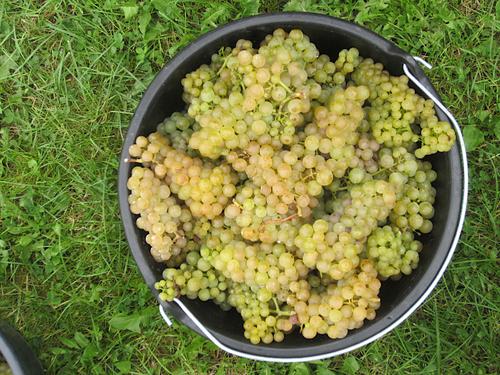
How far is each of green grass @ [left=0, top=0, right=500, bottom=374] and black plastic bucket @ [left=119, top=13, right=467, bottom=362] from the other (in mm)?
401

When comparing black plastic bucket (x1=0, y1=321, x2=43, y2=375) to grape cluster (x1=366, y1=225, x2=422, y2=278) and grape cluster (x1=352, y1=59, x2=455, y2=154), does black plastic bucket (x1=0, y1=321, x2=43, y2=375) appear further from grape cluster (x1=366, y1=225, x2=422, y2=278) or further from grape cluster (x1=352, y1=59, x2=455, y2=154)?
grape cluster (x1=352, y1=59, x2=455, y2=154)

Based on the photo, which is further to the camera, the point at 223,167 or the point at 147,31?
the point at 147,31

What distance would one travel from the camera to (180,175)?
1386mm

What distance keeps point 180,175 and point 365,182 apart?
416mm

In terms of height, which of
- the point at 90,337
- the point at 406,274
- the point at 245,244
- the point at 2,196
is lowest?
the point at 90,337

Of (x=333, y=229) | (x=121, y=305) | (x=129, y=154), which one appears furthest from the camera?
(x=121, y=305)

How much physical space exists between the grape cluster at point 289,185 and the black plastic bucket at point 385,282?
30 millimetres

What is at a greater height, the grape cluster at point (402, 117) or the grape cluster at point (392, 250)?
the grape cluster at point (402, 117)

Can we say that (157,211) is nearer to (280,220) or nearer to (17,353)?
(280,220)

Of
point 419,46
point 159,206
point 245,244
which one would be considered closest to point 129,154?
point 159,206

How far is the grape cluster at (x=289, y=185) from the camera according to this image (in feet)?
4.35

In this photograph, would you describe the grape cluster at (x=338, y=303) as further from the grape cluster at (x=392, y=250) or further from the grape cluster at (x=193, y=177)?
the grape cluster at (x=193, y=177)

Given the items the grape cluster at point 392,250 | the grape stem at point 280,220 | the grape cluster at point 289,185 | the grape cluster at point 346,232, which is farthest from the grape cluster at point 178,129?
the grape cluster at point 392,250

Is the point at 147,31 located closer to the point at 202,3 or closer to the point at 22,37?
the point at 202,3
